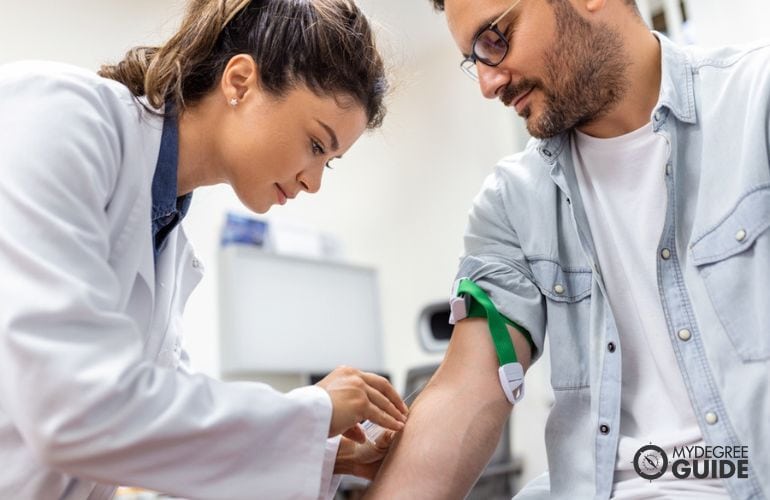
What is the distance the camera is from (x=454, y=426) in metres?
1.30

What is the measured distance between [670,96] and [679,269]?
29 cm

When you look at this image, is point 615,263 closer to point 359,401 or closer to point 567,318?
point 567,318

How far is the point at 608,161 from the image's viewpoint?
1.43 meters

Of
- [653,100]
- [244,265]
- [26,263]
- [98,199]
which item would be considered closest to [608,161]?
[653,100]

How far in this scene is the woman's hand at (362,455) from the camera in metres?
1.33

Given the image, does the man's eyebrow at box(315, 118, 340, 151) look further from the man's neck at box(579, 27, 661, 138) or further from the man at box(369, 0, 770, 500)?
the man's neck at box(579, 27, 661, 138)

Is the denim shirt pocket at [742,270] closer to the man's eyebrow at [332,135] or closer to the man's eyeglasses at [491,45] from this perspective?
the man's eyeglasses at [491,45]

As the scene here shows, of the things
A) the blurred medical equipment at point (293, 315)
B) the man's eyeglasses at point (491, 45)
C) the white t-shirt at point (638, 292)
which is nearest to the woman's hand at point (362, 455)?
the white t-shirt at point (638, 292)

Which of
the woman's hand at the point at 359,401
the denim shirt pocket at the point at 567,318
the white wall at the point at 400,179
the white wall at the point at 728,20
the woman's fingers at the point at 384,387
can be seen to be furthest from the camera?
the white wall at the point at 400,179

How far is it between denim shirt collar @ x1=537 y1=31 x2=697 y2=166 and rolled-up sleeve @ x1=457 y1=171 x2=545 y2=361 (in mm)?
110

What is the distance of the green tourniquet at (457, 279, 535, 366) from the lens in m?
1.34

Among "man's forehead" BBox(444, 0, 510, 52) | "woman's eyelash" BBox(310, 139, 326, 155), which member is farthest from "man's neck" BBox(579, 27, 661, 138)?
"woman's eyelash" BBox(310, 139, 326, 155)

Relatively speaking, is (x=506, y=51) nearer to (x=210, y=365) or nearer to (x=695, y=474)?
(x=695, y=474)

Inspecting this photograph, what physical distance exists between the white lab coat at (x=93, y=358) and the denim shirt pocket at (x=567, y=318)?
17.8 inches
